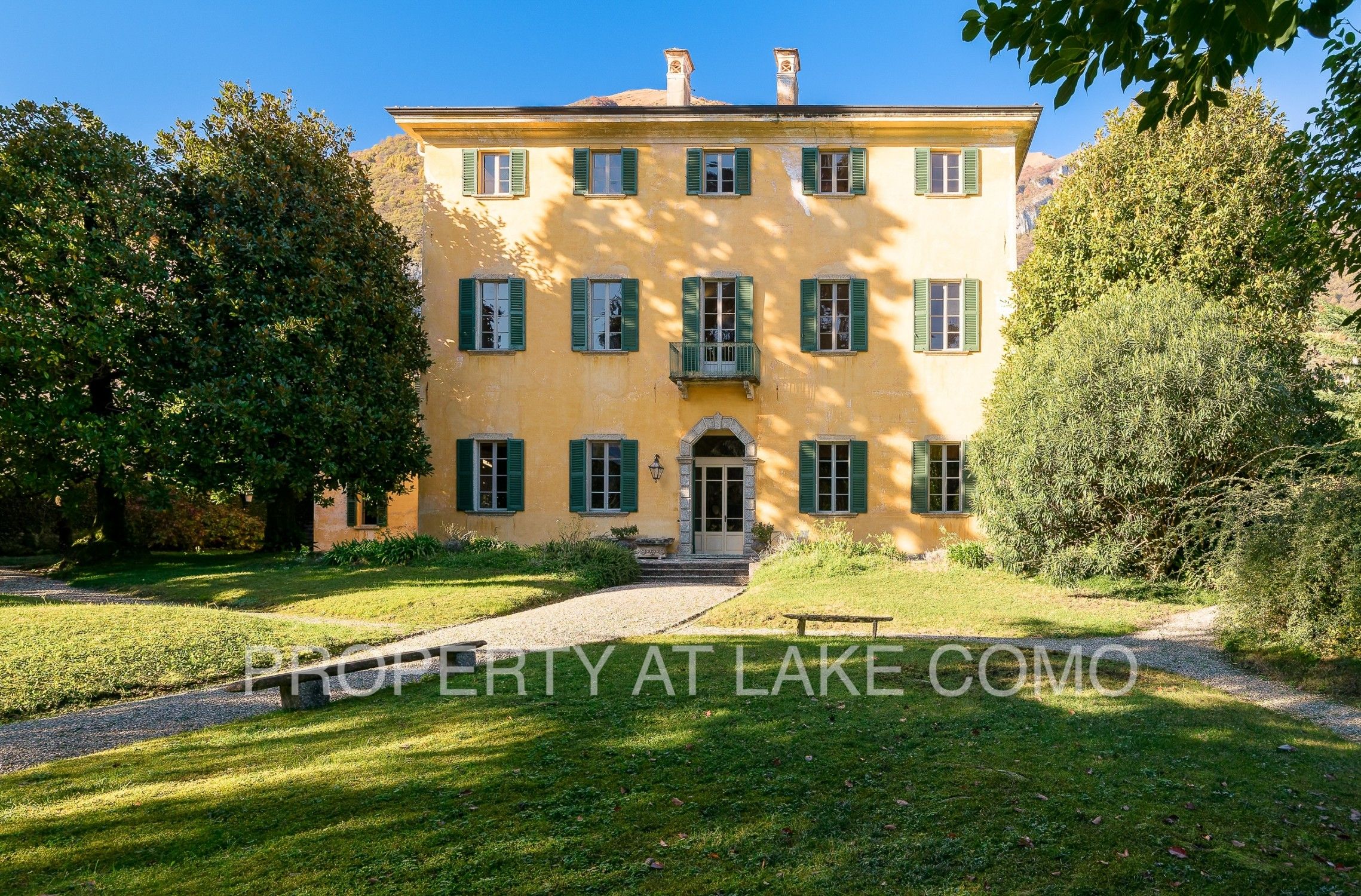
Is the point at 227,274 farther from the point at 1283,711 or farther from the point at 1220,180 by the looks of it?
the point at 1220,180

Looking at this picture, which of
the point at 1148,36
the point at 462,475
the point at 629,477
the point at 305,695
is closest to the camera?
the point at 1148,36

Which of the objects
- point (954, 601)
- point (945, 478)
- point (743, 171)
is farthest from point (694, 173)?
point (954, 601)

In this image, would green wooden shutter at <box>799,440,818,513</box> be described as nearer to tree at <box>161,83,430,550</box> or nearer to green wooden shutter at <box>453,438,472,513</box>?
green wooden shutter at <box>453,438,472,513</box>

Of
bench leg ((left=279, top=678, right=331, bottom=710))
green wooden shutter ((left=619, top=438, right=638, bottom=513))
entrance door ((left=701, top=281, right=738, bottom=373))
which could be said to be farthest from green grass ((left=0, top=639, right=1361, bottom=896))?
entrance door ((left=701, top=281, right=738, bottom=373))

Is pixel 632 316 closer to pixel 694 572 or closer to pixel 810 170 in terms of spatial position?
pixel 810 170

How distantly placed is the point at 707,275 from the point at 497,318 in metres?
4.94

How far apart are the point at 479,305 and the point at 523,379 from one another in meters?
2.01

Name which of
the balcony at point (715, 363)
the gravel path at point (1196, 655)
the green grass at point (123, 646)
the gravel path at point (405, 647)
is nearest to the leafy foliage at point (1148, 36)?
the gravel path at point (1196, 655)

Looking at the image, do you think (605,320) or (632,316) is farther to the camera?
(605,320)

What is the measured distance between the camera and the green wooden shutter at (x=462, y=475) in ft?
61.8

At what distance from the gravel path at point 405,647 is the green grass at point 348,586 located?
52 cm

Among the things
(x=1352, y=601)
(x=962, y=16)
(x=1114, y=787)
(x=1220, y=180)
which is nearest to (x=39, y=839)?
(x=1114, y=787)

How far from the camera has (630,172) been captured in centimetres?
1880

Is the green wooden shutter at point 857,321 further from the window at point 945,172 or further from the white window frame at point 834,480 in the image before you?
the window at point 945,172
